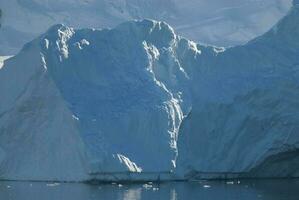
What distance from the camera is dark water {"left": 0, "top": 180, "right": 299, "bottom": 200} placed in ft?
94.0

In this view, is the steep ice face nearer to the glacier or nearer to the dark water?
the glacier

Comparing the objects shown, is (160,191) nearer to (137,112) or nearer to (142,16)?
(137,112)

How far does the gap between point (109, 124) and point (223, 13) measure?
982 inches

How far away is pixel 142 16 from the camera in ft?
192

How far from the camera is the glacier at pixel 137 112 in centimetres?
3281

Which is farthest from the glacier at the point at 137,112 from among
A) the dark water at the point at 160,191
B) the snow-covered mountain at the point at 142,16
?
the snow-covered mountain at the point at 142,16

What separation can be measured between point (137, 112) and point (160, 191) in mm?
3782

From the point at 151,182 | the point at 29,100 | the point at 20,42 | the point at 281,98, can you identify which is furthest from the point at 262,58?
the point at 20,42

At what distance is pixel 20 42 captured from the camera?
5378 centimetres

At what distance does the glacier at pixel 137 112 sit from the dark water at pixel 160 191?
61 centimetres

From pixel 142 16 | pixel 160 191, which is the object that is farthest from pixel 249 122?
pixel 142 16

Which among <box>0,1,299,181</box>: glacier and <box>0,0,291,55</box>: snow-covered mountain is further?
<box>0,0,291,55</box>: snow-covered mountain

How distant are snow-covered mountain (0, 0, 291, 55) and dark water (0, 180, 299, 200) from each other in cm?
2207

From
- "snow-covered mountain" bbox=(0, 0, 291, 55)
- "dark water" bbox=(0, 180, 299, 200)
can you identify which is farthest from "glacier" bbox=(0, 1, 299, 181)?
"snow-covered mountain" bbox=(0, 0, 291, 55)
